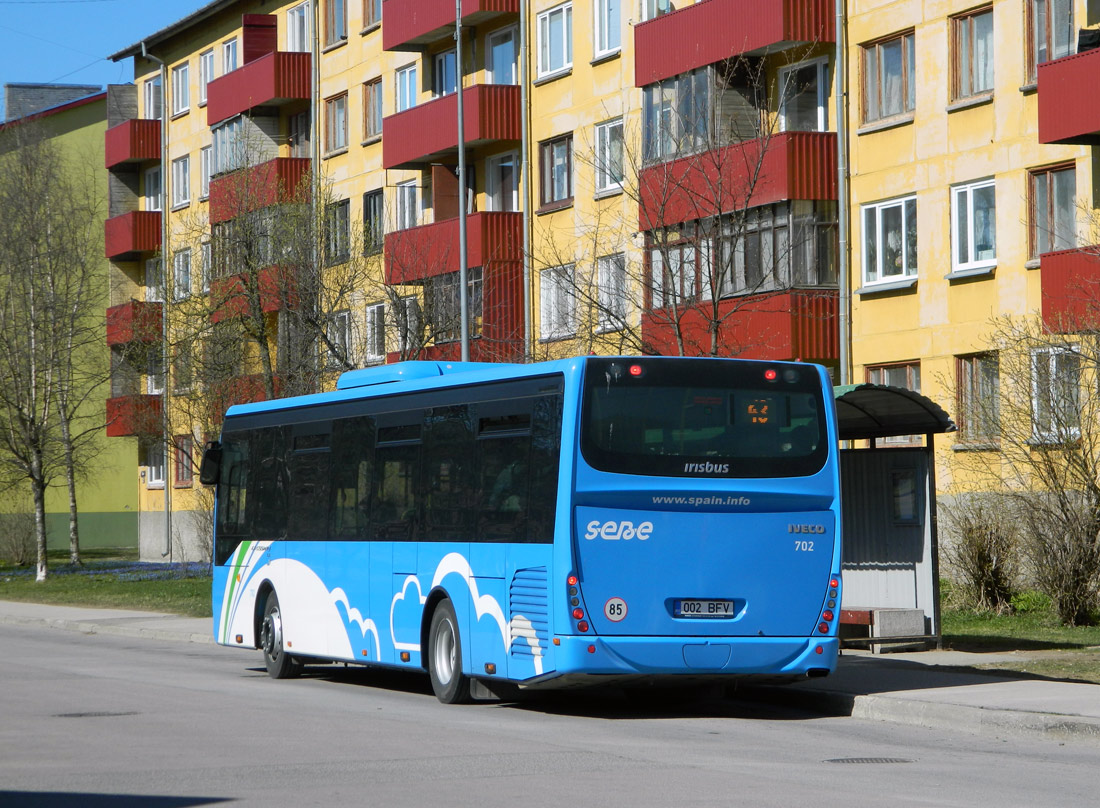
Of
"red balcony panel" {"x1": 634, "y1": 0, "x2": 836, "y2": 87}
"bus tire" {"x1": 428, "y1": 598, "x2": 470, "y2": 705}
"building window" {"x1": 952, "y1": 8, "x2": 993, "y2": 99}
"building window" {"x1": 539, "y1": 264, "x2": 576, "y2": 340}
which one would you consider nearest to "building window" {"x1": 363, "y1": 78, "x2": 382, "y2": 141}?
"building window" {"x1": 539, "y1": 264, "x2": 576, "y2": 340}

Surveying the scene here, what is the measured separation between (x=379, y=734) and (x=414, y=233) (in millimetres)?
29752

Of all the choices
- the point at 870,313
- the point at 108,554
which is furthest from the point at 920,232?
the point at 108,554

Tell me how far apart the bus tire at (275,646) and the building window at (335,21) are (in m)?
33.4

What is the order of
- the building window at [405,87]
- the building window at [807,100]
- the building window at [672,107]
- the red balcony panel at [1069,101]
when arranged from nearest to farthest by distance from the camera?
the red balcony panel at [1069,101] → the building window at [672,107] → the building window at [807,100] → the building window at [405,87]

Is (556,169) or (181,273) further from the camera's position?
(181,273)

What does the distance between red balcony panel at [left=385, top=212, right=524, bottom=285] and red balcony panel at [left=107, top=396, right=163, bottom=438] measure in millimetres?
10950

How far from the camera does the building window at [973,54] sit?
30.8 metres

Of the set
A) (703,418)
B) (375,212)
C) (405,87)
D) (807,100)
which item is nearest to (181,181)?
(375,212)

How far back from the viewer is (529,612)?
14.3 m

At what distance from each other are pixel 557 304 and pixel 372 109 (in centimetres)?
1817

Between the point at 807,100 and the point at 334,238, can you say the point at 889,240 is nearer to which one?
the point at 807,100

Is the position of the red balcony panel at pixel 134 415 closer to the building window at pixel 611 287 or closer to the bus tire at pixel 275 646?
the building window at pixel 611 287

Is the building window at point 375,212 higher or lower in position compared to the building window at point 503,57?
lower

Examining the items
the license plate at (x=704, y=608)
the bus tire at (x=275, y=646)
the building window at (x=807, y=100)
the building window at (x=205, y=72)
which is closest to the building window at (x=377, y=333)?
the building window at (x=807, y=100)
